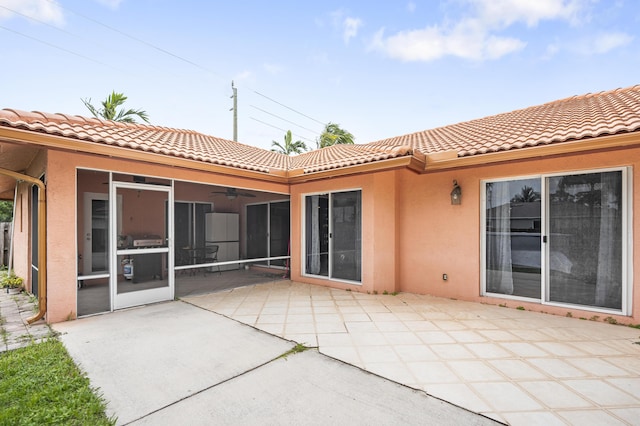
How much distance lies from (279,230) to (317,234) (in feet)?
7.41

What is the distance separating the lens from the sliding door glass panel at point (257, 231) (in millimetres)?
10383

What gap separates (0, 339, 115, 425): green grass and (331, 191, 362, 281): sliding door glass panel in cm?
525

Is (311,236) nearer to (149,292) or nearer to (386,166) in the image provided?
(386,166)

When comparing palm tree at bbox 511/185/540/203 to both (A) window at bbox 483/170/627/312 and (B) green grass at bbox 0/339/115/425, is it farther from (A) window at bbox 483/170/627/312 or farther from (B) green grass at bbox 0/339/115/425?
(B) green grass at bbox 0/339/115/425

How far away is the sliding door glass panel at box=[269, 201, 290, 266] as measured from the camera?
369 inches

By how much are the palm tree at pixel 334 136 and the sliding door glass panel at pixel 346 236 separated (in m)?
14.1

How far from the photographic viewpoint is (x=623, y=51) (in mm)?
9344

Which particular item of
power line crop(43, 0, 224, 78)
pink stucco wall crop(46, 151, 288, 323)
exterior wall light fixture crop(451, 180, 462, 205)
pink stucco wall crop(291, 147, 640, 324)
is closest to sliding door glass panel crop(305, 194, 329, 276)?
pink stucco wall crop(291, 147, 640, 324)

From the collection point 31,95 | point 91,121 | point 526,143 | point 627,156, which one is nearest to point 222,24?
point 91,121

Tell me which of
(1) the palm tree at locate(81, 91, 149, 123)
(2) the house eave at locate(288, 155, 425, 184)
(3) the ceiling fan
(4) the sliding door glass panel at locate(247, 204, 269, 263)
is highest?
(1) the palm tree at locate(81, 91, 149, 123)

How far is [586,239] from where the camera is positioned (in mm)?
4938

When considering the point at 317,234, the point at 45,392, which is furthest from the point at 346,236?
the point at 45,392

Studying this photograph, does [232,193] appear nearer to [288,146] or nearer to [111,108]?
Result: [111,108]

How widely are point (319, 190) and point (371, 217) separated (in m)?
1.73
